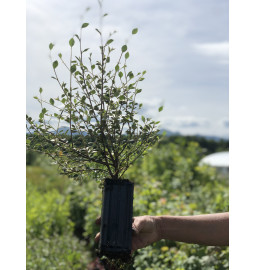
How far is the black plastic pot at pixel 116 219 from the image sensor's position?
176cm

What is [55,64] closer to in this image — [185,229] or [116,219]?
[116,219]

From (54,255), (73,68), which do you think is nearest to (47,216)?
(54,255)

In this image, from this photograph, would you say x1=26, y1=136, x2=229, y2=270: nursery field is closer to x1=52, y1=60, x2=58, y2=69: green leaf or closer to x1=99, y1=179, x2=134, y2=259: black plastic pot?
x1=99, y1=179, x2=134, y2=259: black plastic pot

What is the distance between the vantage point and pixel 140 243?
197 cm

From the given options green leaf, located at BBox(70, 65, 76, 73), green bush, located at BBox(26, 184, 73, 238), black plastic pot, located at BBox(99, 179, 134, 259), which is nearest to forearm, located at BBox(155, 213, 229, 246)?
black plastic pot, located at BBox(99, 179, 134, 259)

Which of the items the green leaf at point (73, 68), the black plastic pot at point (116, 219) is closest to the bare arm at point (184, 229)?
the black plastic pot at point (116, 219)

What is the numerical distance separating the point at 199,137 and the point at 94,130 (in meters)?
23.8

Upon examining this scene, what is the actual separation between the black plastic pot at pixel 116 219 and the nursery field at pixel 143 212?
1.13 ft

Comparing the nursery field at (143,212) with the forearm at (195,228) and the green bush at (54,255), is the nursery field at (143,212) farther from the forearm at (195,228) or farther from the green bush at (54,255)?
the forearm at (195,228)

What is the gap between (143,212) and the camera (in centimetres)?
407

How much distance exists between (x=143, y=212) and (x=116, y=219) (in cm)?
237

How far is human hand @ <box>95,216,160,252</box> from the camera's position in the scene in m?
1.95
